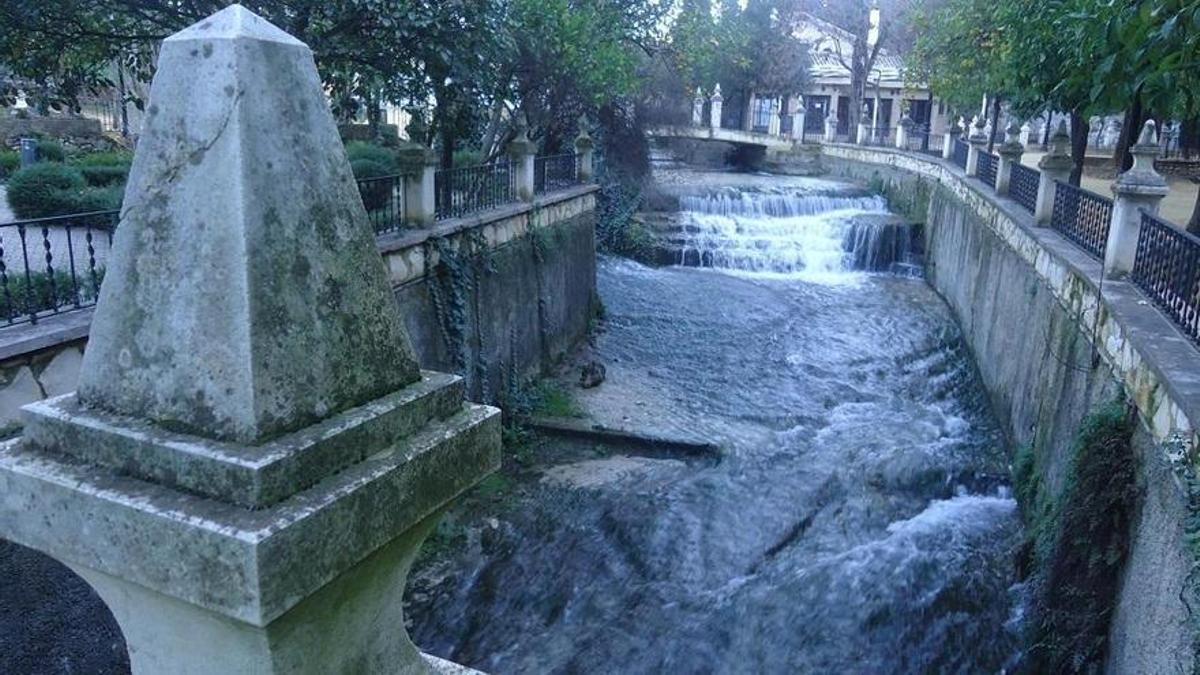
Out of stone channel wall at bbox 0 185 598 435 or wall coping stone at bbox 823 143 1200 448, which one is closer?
stone channel wall at bbox 0 185 598 435

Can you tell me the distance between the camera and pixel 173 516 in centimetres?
142

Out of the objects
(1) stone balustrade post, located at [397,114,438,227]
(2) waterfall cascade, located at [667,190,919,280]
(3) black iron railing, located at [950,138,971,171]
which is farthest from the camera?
(2) waterfall cascade, located at [667,190,919,280]

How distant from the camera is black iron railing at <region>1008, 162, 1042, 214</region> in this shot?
44.3 ft

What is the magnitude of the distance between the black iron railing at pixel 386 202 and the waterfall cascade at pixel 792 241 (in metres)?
13.2

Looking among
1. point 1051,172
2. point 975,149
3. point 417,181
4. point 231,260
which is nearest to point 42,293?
point 417,181

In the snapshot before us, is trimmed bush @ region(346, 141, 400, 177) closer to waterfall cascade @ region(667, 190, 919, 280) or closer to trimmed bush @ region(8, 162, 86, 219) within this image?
trimmed bush @ region(8, 162, 86, 219)

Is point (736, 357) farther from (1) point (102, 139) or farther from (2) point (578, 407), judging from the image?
(1) point (102, 139)

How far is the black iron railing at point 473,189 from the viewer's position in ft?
37.7

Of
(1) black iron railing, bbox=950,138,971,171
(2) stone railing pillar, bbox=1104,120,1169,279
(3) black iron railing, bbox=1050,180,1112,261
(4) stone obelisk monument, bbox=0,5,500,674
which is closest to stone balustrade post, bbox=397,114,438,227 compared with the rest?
(2) stone railing pillar, bbox=1104,120,1169,279

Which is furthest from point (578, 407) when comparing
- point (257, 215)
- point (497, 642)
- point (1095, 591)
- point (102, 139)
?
point (102, 139)

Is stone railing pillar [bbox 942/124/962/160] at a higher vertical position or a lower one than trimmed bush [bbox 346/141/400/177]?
higher

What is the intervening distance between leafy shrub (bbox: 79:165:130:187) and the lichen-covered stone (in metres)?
15.5

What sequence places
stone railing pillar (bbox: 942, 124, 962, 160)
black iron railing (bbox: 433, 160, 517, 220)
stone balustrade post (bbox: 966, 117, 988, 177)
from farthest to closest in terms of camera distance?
stone railing pillar (bbox: 942, 124, 962, 160)
stone balustrade post (bbox: 966, 117, 988, 177)
black iron railing (bbox: 433, 160, 517, 220)

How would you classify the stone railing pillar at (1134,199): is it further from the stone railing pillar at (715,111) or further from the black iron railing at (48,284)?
the stone railing pillar at (715,111)
